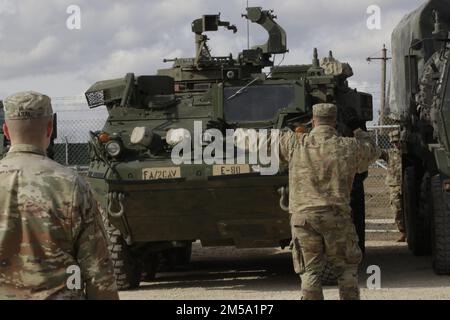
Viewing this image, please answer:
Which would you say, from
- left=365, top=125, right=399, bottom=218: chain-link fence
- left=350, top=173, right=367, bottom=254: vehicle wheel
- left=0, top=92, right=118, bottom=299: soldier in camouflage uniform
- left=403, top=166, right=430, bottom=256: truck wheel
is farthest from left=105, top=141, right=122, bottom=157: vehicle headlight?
left=365, top=125, right=399, bottom=218: chain-link fence

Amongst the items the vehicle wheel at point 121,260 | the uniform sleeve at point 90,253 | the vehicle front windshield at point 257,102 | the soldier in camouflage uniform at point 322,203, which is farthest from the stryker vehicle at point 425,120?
the uniform sleeve at point 90,253

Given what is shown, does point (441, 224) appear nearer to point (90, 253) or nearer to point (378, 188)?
point (90, 253)

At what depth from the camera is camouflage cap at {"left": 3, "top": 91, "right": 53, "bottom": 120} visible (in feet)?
11.9

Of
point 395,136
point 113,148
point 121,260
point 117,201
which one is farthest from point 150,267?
point 395,136

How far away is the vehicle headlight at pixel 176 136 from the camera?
30.5 ft

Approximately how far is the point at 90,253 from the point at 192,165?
17.7 feet

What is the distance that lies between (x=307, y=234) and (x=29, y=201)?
3227mm

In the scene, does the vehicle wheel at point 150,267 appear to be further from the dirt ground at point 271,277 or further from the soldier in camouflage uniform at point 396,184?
the soldier in camouflage uniform at point 396,184

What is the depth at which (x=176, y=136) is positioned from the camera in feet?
30.7

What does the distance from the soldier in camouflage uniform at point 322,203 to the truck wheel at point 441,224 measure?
9.82 feet

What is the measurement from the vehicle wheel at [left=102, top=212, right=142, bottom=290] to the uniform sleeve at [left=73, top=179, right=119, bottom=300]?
19.5 ft

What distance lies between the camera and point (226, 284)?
10.1 meters

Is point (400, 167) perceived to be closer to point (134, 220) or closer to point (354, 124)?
point (354, 124)
